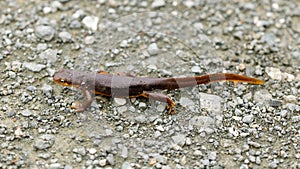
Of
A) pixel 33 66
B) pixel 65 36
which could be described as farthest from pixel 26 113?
pixel 65 36

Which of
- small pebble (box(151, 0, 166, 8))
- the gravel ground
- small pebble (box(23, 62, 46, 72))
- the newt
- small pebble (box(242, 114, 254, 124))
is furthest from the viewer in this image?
small pebble (box(151, 0, 166, 8))

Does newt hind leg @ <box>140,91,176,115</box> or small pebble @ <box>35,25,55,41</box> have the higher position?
small pebble @ <box>35,25,55,41</box>

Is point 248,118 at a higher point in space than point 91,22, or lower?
lower

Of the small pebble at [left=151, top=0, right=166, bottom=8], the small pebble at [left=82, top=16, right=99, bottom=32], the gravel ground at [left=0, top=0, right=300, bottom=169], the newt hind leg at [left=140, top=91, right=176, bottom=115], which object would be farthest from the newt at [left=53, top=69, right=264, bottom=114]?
the small pebble at [left=151, top=0, right=166, bottom=8]

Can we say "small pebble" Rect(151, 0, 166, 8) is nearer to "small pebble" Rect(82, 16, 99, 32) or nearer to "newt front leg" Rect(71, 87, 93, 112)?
"small pebble" Rect(82, 16, 99, 32)

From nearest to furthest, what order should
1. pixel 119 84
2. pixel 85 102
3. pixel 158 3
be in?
pixel 85 102
pixel 119 84
pixel 158 3

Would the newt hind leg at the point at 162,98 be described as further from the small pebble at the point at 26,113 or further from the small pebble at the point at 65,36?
the small pebble at the point at 65,36

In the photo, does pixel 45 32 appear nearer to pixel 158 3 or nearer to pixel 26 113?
pixel 26 113

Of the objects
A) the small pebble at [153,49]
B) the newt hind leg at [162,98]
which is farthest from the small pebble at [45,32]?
the newt hind leg at [162,98]
